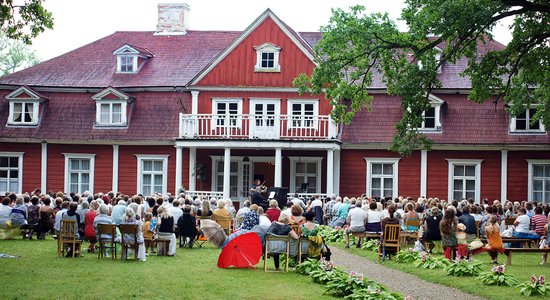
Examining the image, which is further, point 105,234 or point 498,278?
point 105,234

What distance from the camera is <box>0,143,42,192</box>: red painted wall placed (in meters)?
39.8

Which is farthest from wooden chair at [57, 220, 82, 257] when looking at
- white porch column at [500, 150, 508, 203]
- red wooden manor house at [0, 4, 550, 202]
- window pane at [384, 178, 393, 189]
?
white porch column at [500, 150, 508, 203]

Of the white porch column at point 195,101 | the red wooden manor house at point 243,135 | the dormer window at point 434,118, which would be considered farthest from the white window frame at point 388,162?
the white porch column at point 195,101

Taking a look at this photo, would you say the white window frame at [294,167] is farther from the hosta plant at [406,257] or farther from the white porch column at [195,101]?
the hosta plant at [406,257]

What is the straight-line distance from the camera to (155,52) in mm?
42344

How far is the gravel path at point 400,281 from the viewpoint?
636 inches

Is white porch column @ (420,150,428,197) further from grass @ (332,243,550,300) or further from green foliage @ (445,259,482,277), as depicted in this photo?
green foliage @ (445,259,482,277)

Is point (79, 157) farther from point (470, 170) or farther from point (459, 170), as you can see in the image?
point (470, 170)

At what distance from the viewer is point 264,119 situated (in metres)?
36.5

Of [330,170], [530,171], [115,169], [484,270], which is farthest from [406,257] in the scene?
[115,169]

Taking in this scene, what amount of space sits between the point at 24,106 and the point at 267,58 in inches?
412

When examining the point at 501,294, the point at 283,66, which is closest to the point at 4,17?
the point at 501,294

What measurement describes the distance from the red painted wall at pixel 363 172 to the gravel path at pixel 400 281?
1540 cm

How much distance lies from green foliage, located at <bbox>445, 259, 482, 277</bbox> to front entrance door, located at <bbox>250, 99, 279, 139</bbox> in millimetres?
17672
